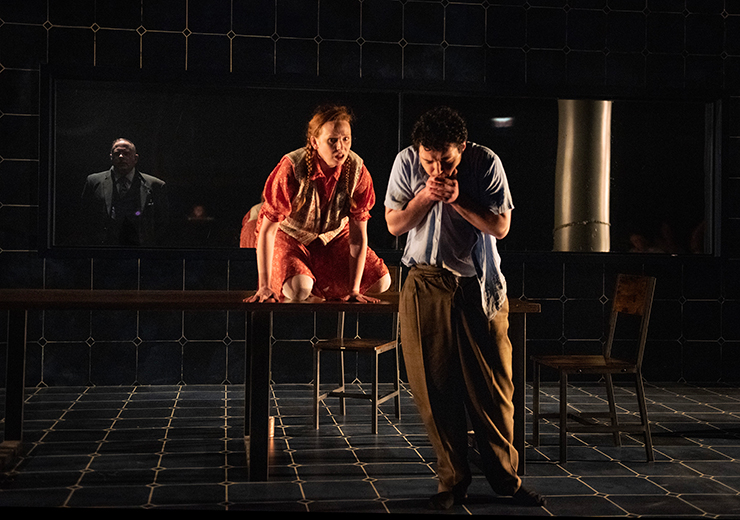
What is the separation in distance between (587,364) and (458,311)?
1017mm

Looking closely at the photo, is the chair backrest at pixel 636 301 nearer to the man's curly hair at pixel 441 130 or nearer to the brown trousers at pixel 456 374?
the brown trousers at pixel 456 374

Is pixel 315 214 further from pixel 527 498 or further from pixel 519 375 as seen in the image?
pixel 527 498

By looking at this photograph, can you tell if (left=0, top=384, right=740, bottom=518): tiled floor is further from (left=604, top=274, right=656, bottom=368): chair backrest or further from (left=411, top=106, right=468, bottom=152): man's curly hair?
(left=411, top=106, right=468, bottom=152): man's curly hair

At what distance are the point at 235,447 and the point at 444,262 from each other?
61.0 inches

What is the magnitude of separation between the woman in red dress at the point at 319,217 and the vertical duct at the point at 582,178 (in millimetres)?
2669

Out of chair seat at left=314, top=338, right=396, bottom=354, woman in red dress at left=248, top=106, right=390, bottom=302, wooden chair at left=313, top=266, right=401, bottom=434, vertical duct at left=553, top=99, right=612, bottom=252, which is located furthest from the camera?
vertical duct at left=553, top=99, right=612, bottom=252

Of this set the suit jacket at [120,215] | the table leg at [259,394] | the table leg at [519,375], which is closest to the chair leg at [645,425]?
the table leg at [519,375]

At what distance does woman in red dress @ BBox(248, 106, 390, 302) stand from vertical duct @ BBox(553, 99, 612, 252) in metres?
2.67

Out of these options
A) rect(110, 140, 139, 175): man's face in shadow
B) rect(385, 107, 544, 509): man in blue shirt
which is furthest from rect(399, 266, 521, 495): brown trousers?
rect(110, 140, 139, 175): man's face in shadow

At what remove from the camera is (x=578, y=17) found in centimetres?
572

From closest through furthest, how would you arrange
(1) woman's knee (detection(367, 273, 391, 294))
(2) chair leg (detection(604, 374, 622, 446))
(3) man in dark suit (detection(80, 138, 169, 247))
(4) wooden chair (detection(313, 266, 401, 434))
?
1. (1) woman's knee (detection(367, 273, 391, 294))
2. (2) chair leg (detection(604, 374, 622, 446))
3. (4) wooden chair (detection(313, 266, 401, 434))
4. (3) man in dark suit (detection(80, 138, 169, 247))

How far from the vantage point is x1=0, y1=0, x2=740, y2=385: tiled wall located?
531 centimetres

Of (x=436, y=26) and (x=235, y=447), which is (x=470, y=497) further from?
(x=436, y=26)

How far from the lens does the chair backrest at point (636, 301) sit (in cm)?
356
